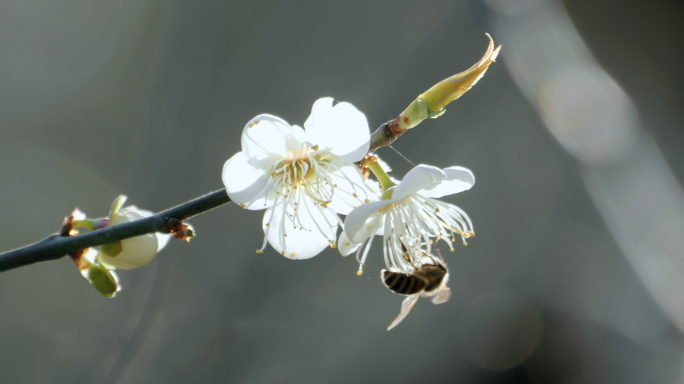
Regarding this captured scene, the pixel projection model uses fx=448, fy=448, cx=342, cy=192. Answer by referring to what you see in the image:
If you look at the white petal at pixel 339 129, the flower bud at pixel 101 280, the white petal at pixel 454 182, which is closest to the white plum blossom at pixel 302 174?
the white petal at pixel 339 129

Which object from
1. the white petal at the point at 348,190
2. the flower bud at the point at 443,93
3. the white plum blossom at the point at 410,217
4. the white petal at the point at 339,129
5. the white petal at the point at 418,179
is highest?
the white petal at the point at 339,129

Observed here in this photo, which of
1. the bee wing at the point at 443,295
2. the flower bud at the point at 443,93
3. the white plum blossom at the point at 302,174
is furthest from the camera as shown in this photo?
the bee wing at the point at 443,295

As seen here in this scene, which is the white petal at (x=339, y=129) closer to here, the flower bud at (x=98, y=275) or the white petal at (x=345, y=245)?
the white petal at (x=345, y=245)

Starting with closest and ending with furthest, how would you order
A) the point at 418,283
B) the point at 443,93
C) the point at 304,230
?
the point at 443,93
the point at 304,230
the point at 418,283

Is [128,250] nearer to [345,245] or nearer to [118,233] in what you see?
[118,233]

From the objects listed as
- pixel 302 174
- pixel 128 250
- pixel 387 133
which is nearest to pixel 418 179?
pixel 387 133

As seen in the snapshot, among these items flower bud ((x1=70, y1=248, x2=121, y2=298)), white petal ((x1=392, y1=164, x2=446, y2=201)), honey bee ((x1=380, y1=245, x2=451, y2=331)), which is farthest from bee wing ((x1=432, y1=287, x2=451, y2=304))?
flower bud ((x1=70, y1=248, x2=121, y2=298))
